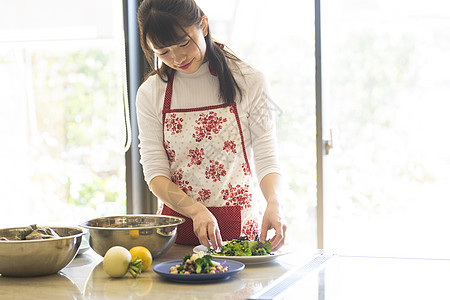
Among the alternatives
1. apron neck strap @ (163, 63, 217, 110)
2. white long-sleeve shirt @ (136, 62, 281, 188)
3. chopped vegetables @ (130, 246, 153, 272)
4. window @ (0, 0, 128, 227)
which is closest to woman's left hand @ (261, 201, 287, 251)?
white long-sleeve shirt @ (136, 62, 281, 188)

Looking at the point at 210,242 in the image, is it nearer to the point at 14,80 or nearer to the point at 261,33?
the point at 261,33

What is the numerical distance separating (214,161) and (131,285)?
72cm

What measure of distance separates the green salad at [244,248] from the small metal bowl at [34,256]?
37cm

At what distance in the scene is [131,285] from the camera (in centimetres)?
133

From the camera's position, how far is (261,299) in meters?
1.15

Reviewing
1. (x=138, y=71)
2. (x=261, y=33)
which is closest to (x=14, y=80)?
(x=138, y=71)

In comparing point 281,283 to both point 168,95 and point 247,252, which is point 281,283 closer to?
point 247,252

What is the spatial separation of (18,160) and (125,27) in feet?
3.57

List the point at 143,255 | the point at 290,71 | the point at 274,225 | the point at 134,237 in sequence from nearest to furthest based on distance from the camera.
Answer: the point at 143,255 < the point at 134,237 < the point at 274,225 < the point at 290,71

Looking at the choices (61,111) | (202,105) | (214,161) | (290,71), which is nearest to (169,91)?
(202,105)

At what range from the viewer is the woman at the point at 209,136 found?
1.94 metres

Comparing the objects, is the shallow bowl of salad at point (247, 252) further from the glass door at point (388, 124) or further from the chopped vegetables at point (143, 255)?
the glass door at point (388, 124)

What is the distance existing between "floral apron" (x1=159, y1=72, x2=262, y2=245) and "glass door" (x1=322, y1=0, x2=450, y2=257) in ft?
3.47

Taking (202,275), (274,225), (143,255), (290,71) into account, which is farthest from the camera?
(290,71)
